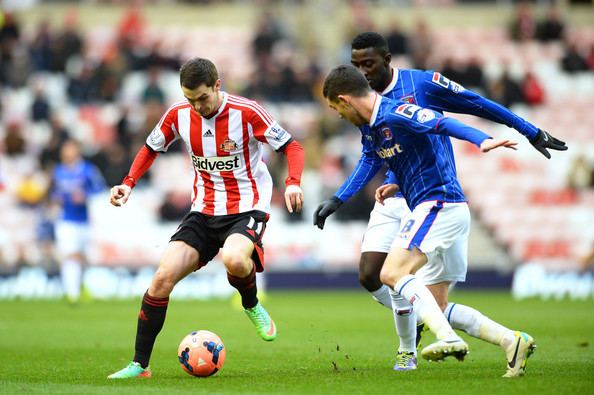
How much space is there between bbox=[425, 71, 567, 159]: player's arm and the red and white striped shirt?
1319 mm

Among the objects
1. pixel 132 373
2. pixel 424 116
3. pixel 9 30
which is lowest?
pixel 132 373

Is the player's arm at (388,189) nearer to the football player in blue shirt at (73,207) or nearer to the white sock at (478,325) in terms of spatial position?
the white sock at (478,325)

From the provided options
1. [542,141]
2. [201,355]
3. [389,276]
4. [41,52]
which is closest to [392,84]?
[542,141]

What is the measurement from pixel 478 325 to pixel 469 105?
191 cm

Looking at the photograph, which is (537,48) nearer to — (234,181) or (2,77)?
(2,77)

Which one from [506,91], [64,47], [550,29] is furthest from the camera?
[550,29]

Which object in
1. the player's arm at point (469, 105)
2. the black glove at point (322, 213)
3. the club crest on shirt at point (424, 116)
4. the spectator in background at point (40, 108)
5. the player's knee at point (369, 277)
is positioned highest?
the spectator in background at point (40, 108)

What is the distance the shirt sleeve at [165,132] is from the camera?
8828 millimetres

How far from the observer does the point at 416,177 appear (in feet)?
26.6

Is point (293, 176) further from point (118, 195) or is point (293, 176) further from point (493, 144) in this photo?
point (493, 144)

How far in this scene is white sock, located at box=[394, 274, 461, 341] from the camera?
24.1ft

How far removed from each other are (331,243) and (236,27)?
8.37 metres

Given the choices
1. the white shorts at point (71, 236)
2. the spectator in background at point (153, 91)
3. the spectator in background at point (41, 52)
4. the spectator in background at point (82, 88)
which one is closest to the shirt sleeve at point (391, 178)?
the white shorts at point (71, 236)

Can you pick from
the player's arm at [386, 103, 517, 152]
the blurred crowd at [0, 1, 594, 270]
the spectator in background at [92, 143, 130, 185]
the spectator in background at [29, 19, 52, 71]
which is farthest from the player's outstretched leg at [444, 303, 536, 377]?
the spectator in background at [29, 19, 52, 71]
